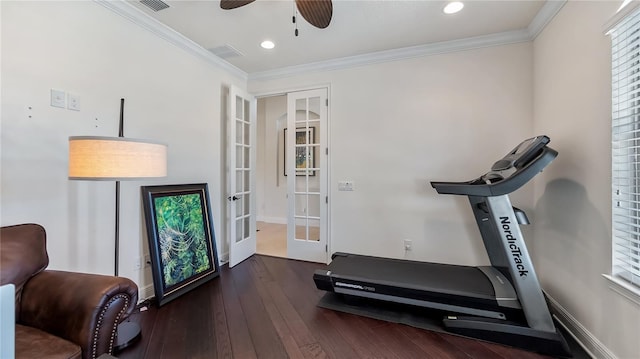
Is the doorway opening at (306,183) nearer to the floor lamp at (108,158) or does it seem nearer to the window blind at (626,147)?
the floor lamp at (108,158)

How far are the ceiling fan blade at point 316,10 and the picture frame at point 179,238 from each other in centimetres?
203

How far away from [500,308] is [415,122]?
199 cm

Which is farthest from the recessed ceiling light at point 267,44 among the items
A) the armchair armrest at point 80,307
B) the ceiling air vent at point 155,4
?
the armchair armrest at point 80,307

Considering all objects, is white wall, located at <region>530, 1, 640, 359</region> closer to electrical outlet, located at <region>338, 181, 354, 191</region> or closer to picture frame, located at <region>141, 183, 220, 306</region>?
electrical outlet, located at <region>338, 181, 354, 191</region>

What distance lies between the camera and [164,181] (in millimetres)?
2553

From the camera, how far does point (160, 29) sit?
7.96 feet

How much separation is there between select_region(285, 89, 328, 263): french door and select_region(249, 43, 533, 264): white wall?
0.13 m

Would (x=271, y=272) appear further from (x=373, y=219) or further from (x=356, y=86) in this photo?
(x=356, y=86)

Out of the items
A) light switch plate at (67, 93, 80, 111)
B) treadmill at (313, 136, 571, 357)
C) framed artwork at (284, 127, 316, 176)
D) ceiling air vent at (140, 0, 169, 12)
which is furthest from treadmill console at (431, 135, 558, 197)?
light switch plate at (67, 93, 80, 111)

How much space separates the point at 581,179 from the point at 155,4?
3.63 meters

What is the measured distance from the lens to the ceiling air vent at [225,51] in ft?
9.50

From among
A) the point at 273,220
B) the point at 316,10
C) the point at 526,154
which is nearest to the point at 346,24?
the point at 316,10

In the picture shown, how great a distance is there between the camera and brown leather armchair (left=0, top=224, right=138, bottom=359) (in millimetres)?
1167

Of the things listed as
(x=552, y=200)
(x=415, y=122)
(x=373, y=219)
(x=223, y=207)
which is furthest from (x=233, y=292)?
(x=552, y=200)
